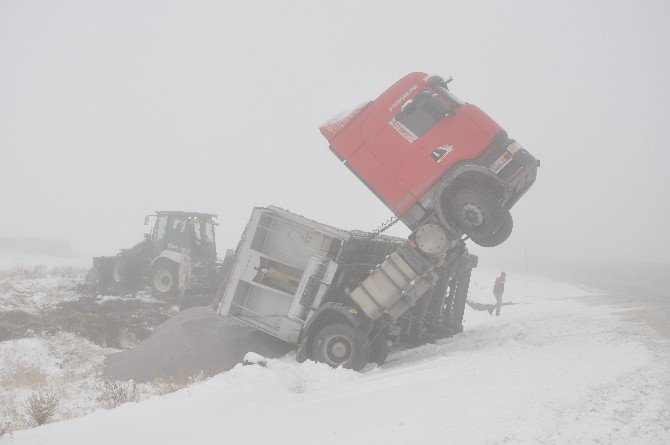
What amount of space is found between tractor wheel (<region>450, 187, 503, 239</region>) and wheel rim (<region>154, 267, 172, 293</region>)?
39.7 ft

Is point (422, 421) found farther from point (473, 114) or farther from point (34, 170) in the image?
point (34, 170)

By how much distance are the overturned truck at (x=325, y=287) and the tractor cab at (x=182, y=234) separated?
8.74 m

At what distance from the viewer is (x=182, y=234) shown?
16.3 meters

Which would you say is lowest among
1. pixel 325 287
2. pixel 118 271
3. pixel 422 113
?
pixel 118 271

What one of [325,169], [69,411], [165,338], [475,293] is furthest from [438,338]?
[325,169]

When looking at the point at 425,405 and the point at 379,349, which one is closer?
the point at 425,405

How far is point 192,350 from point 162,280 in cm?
860

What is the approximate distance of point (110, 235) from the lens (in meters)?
76.6

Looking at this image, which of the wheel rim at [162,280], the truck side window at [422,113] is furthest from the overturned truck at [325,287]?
the wheel rim at [162,280]

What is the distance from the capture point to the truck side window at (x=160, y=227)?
54.1 feet

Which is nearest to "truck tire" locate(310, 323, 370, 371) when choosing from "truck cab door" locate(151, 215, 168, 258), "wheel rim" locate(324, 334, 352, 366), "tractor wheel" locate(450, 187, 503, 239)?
"wheel rim" locate(324, 334, 352, 366)

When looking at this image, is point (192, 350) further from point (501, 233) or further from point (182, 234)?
point (182, 234)

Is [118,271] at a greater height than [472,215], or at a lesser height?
lesser

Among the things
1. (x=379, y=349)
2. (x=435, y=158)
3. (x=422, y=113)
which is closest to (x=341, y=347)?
(x=379, y=349)
